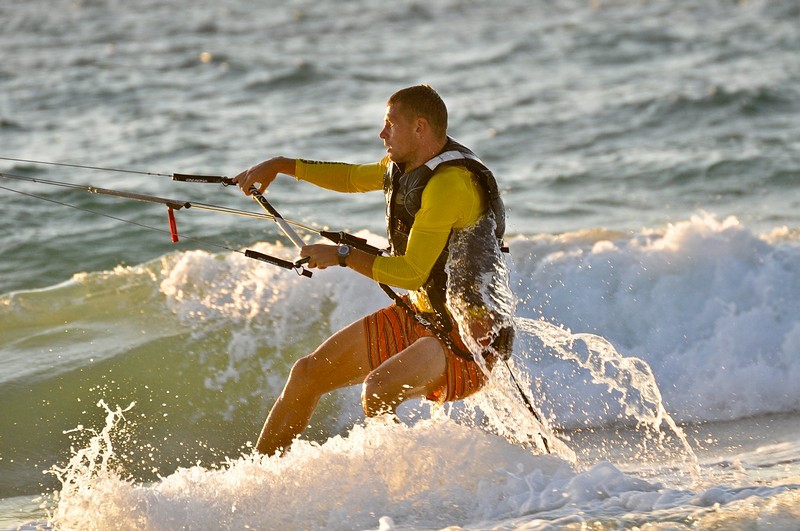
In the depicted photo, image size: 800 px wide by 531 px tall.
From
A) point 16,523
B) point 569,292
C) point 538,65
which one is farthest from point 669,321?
point 538,65

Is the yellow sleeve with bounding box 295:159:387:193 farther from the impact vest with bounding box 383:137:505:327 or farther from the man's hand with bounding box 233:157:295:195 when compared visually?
the impact vest with bounding box 383:137:505:327

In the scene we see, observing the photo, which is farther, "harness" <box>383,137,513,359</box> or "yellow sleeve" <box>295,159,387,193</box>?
"yellow sleeve" <box>295,159,387,193</box>

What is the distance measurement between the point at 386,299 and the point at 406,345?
3137mm

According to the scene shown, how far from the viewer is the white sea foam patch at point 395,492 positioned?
4.91 m

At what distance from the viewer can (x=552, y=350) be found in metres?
7.78

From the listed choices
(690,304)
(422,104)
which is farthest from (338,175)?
(690,304)

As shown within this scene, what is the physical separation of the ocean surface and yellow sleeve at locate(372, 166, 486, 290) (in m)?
0.76

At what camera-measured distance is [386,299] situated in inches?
323

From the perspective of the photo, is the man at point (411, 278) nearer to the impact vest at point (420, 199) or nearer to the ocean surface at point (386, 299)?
the impact vest at point (420, 199)

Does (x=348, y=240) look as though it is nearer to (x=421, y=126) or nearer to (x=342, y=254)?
(x=342, y=254)

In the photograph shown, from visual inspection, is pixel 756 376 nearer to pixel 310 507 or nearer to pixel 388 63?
pixel 310 507

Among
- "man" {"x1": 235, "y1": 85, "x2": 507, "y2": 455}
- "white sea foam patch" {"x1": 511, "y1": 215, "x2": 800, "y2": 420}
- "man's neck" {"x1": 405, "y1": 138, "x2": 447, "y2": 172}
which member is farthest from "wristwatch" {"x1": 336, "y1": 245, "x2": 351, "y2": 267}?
"white sea foam patch" {"x1": 511, "y1": 215, "x2": 800, "y2": 420}

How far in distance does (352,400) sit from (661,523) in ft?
9.91

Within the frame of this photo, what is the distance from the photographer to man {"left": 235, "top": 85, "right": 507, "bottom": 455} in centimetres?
467
